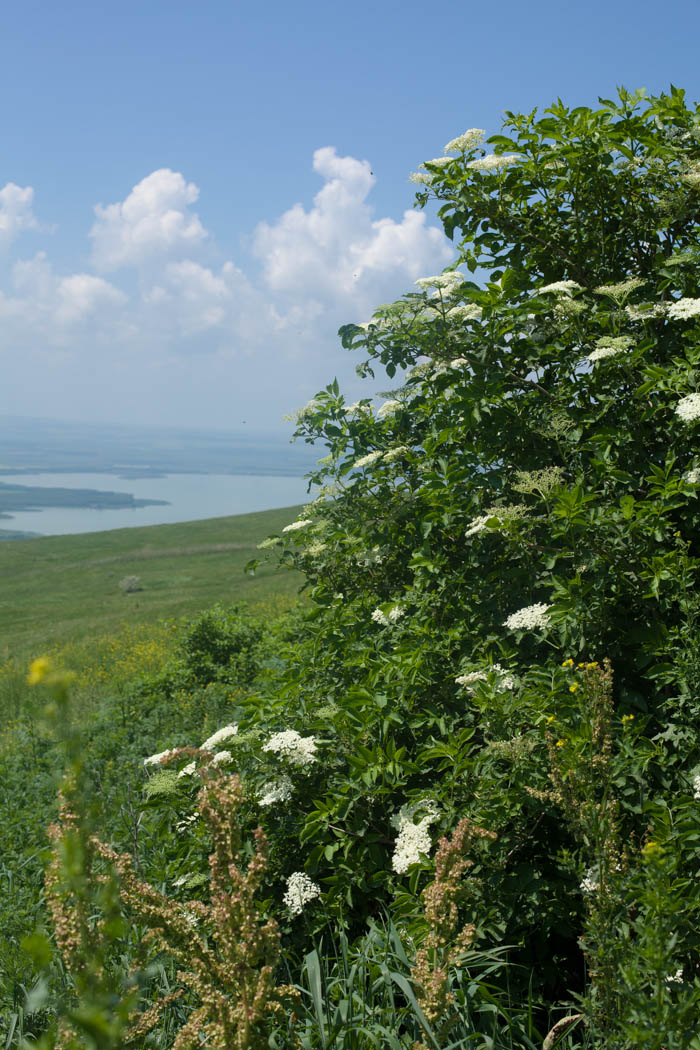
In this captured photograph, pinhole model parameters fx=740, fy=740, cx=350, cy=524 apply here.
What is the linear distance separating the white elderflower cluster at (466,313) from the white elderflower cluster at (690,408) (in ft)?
4.75

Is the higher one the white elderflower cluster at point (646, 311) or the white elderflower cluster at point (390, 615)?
the white elderflower cluster at point (646, 311)

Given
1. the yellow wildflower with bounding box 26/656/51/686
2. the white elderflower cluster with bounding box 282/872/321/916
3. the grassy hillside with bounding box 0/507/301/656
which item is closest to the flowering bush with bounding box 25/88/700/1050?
the white elderflower cluster with bounding box 282/872/321/916

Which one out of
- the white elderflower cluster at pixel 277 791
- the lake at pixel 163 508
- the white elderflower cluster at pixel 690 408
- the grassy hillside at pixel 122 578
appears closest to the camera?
the white elderflower cluster at pixel 690 408

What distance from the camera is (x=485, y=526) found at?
10.5ft

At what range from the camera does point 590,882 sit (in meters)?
2.24

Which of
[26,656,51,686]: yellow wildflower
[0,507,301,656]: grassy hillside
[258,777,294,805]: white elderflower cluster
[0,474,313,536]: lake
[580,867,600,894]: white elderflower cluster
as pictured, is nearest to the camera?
[26,656,51,686]: yellow wildflower

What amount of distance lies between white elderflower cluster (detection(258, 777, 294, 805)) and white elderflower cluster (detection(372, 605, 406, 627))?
99cm

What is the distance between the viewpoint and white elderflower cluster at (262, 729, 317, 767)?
312cm

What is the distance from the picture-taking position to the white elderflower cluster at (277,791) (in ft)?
10.0

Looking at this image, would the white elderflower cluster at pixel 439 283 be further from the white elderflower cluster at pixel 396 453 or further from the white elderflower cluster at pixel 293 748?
the white elderflower cluster at pixel 293 748

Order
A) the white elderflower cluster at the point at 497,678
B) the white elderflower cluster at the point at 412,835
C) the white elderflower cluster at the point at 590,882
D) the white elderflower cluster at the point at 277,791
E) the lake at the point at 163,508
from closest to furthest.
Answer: the white elderflower cluster at the point at 590,882, the white elderflower cluster at the point at 412,835, the white elderflower cluster at the point at 497,678, the white elderflower cluster at the point at 277,791, the lake at the point at 163,508

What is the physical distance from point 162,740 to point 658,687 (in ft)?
18.3

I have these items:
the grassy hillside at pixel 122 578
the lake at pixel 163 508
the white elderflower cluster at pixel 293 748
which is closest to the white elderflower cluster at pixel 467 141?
the white elderflower cluster at pixel 293 748

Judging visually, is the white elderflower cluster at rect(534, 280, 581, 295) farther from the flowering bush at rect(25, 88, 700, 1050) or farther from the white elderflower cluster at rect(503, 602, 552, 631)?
the white elderflower cluster at rect(503, 602, 552, 631)
